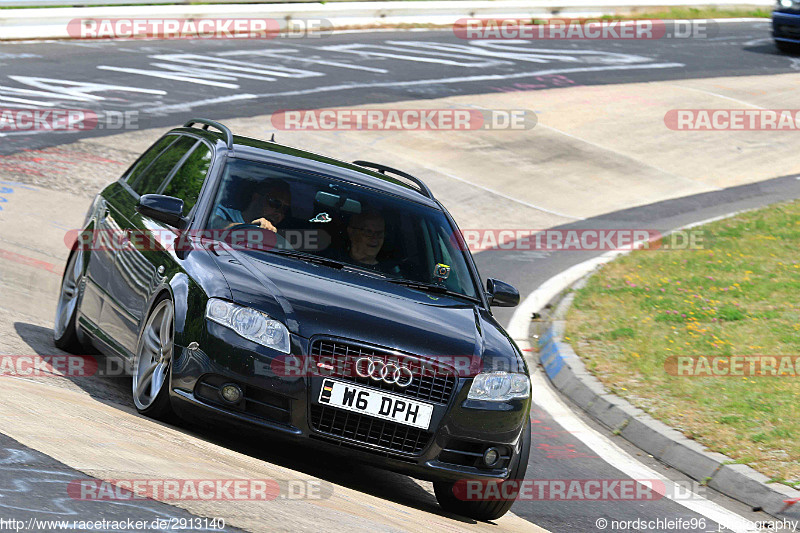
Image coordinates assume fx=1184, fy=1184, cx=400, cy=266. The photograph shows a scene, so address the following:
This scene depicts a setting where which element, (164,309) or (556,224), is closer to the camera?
(164,309)

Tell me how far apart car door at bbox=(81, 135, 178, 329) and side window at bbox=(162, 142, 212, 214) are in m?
0.50

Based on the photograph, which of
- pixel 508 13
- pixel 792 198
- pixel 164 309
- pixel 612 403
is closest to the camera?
pixel 164 309

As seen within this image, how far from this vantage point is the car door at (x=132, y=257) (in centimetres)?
672

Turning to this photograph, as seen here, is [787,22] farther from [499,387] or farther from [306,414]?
[306,414]

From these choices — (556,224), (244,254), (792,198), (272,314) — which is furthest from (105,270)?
(792,198)

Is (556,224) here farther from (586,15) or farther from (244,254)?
(586,15)

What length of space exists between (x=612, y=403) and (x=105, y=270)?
3.82 meters

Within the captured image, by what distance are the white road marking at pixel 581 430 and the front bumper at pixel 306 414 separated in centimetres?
184

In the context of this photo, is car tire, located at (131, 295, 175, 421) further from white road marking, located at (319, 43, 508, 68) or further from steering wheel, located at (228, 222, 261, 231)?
white road marking, located at (319, 43, 508, 68)

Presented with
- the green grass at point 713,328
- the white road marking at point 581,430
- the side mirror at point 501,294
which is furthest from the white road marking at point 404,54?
the side mirror at point 501,294

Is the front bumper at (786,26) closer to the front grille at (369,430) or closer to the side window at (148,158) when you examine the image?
the side window at (148,158)

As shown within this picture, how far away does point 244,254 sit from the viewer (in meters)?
6.38

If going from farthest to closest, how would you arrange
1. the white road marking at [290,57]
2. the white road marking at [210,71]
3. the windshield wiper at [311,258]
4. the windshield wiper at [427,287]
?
the white road marking at [290,57] < the white road marking at [210,71] < the windshield wiper at [427,287] < the windshield wiper at [311,258]

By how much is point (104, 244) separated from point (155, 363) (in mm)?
1731
